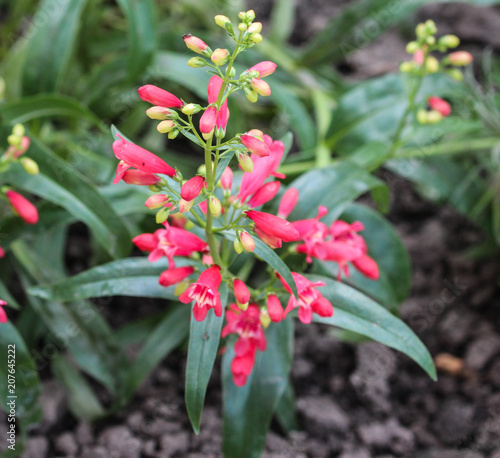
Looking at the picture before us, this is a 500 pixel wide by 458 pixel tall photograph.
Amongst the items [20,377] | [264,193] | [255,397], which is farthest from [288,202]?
[20,377]

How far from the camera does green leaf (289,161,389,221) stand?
1.93 meters

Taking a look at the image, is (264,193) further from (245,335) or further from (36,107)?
(36,107)

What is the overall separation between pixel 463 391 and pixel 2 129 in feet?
7.48

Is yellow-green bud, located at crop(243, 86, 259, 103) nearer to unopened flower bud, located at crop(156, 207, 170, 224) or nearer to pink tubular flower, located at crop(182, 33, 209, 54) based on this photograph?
pink tubular flower, located at crop(182, 33, 209, 54)

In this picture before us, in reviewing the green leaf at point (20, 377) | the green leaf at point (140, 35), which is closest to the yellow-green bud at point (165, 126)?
the green leaf at point (20, 377)

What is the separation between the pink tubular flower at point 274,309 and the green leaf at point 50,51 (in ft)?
5.13

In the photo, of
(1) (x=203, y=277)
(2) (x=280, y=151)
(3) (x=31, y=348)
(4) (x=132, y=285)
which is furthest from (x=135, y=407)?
(2) (x=280, y=151)

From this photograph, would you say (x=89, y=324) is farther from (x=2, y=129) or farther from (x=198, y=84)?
(x=198, y=84)

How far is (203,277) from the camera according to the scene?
1408 mm

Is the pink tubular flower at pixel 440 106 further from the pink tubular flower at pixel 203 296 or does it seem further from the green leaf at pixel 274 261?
the pink tubular flower at pixel 203 296

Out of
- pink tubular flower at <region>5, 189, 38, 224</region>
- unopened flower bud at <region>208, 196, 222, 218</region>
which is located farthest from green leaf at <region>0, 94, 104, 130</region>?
unopened flower bud at <region>208, 196, 222, 218</region>

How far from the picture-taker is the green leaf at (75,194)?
1.97 meters

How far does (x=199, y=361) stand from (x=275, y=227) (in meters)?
0.43

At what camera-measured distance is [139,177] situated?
1414 mm
